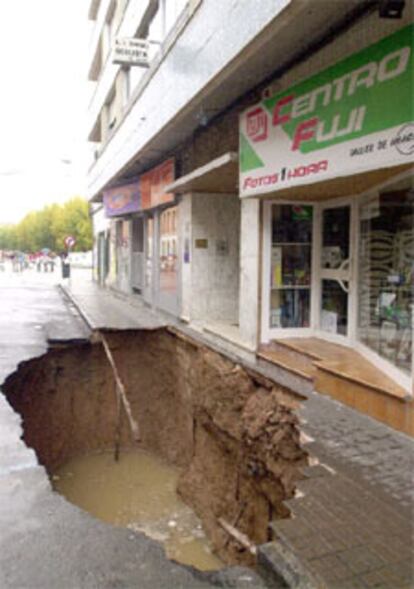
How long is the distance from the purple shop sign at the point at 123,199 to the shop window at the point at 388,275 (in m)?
9.92

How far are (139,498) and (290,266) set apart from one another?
4933 millimetres

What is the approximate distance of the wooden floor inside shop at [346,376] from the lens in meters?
5.04

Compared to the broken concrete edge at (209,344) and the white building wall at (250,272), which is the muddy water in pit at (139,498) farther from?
→ the white building wall at (250,272)

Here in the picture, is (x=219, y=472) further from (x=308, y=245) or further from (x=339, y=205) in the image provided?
(x=339, y=205)

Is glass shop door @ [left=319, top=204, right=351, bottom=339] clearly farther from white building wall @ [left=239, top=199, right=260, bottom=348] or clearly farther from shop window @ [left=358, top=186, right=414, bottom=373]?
white building wall @ [left=239, top=199, right=260, bottom=348]

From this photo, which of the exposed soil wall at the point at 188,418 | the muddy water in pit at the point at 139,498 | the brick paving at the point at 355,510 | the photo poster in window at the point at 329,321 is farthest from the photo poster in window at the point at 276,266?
the muddy water in pit at the point at 139,498

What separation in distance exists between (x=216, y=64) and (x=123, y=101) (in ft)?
38.8

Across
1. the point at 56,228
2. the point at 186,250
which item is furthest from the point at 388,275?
the point at 56,228

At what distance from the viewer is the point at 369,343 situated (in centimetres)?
658

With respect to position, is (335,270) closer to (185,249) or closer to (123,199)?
(185,249)

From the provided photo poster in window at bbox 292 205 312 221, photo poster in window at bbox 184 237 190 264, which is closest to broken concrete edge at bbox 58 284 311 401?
photo poster in window at bbox 184 237 190 264

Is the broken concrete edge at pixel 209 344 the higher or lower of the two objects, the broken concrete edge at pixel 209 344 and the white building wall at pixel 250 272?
the lower

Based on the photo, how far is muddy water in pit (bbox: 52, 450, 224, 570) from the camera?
7785 millimetres

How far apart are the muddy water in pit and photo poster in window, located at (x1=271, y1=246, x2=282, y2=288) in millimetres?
3861
